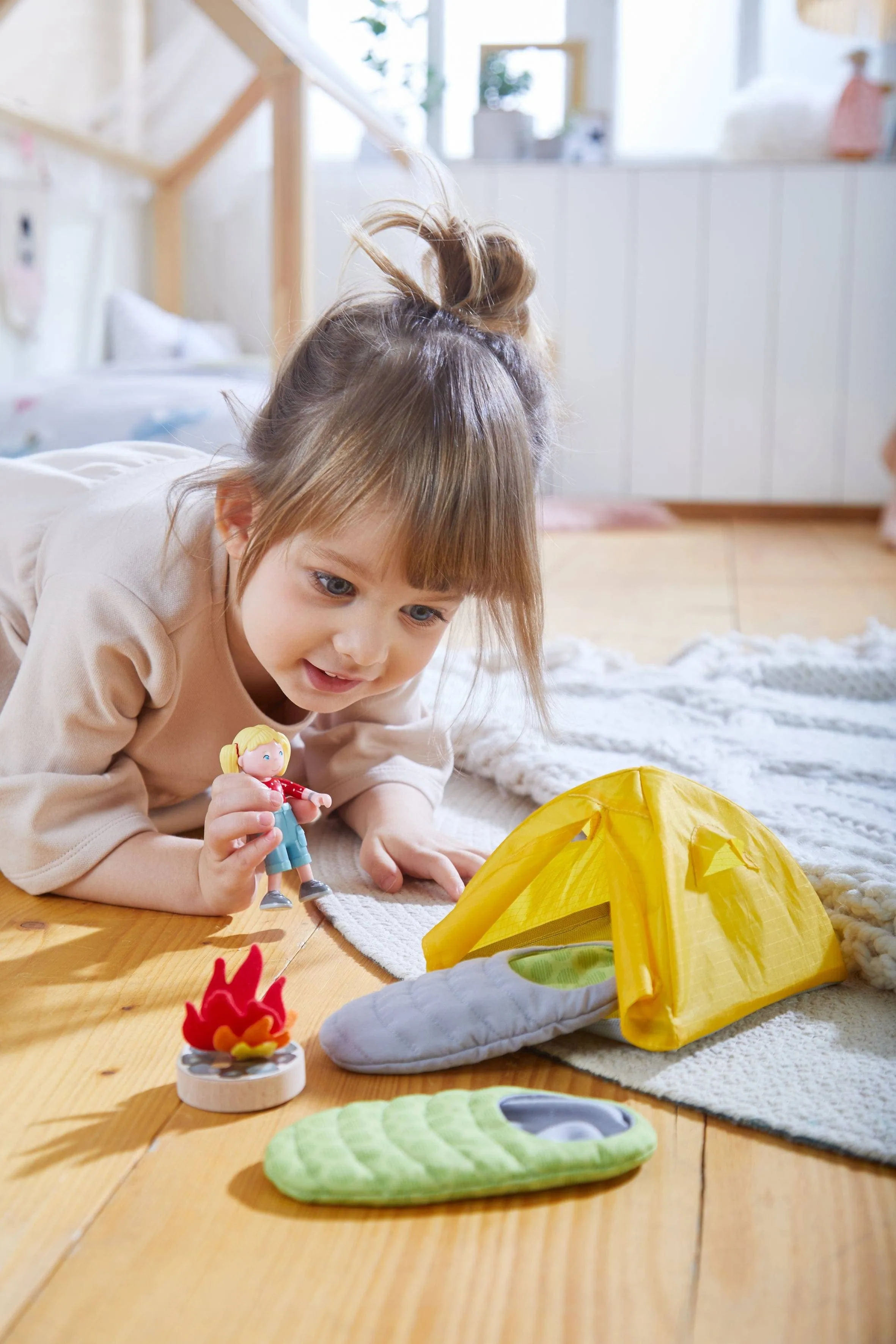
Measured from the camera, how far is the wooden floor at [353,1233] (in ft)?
1.30

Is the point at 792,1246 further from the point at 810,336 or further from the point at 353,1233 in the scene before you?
the point at 810,336

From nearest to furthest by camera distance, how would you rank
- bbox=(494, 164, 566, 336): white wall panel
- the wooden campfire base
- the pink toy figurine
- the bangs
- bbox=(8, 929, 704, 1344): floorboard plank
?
bbox=(8, 929, 704, 1344): floorboard plank → the wooden campfire base → the bangs → the pink toy figurine → bbox=(494, 164, 566, 336): white wall panel

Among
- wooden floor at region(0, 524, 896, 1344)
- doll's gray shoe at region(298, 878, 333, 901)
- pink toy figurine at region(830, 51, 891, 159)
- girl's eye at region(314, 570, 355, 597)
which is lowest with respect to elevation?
wooden floor at region(0, 524, 896, 1344)

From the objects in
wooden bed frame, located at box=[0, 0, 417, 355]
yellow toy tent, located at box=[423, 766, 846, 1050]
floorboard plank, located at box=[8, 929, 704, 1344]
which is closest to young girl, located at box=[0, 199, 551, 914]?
yellow toy tent, located at box=[423, 766, 846, 1050]

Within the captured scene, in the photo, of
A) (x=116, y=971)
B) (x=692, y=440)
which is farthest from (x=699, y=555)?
(x=116, y=971)

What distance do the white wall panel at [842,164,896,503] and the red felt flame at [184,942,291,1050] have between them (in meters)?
2.69

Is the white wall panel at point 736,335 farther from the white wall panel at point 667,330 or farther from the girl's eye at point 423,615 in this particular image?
the girl's eye at point 423,615

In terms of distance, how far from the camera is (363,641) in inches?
26.6

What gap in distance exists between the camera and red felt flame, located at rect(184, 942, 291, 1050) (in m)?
0.52

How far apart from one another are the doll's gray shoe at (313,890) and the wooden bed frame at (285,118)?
76 cm

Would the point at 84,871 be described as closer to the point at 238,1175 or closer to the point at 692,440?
the point at 238,1175

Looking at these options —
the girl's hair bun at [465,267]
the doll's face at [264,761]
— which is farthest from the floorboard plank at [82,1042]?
the girl's hair bun at [465,267]

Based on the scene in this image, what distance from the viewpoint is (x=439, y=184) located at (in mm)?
748

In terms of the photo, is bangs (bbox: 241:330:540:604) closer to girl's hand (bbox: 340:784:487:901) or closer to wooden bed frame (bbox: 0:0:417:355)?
girl's hand (bbox: 340:784:487:901)
